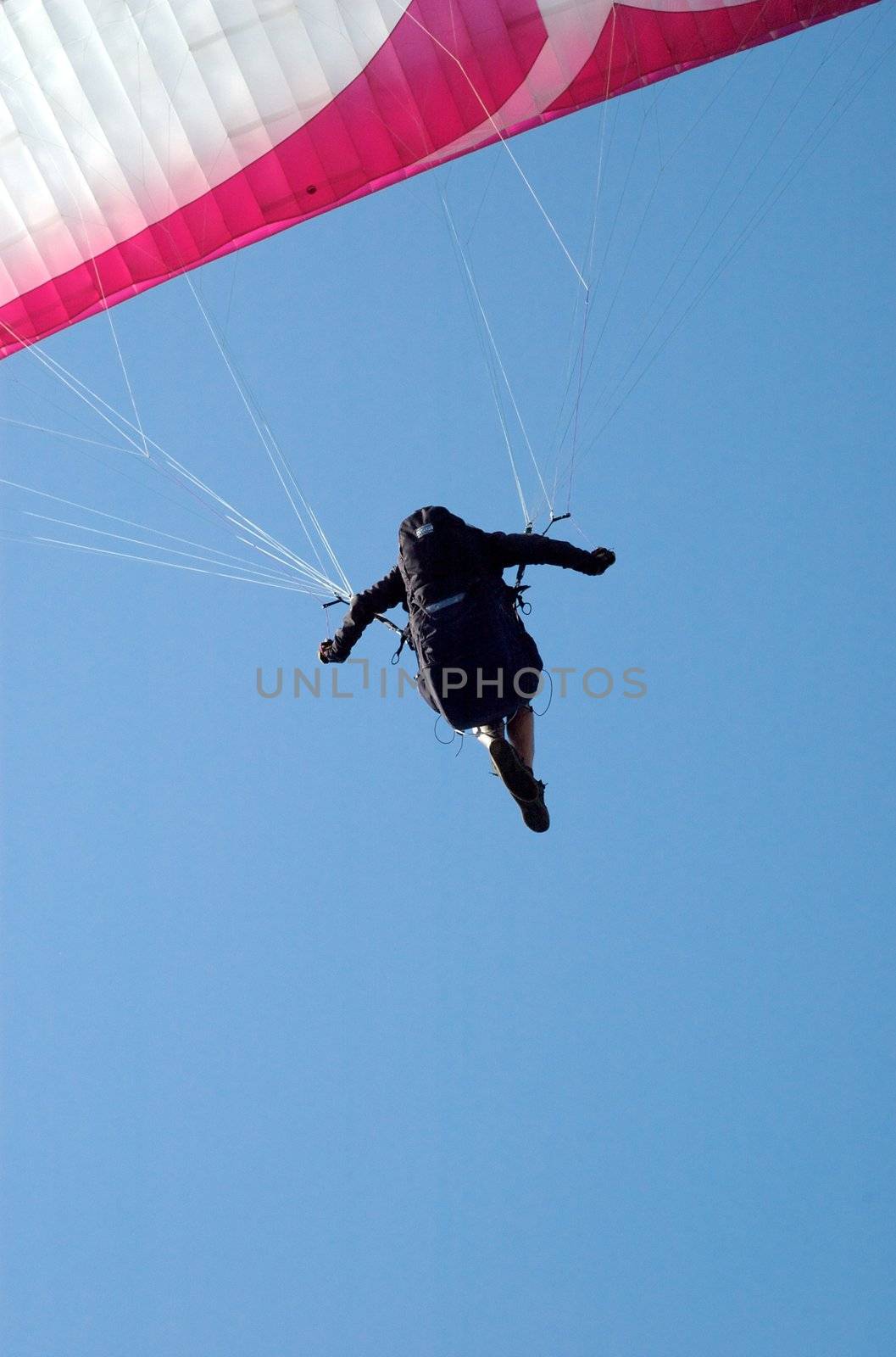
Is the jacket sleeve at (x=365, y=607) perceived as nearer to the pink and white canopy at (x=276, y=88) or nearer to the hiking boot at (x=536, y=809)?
the hiking boot at (x=536, y=809)

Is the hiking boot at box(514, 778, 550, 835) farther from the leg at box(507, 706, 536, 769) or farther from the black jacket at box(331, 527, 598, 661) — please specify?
the black jacket at box(331, 527, 598, 661)

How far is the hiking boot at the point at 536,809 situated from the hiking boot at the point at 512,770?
0.7 inches

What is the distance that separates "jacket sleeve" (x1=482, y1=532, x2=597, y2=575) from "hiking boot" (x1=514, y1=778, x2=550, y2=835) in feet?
3.87

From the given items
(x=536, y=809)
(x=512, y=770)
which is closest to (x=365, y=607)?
(x=512, y=770)

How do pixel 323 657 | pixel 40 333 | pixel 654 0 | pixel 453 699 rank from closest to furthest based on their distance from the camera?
pixel 453 699, pixel 323 657, pixel 654 0, pixel 40 333

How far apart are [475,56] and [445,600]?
4.23 m

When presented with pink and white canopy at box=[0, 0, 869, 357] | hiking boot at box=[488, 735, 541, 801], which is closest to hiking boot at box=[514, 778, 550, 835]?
hiking boot at box=[488, 735, 541, 801]

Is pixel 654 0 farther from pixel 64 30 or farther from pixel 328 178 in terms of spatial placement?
pixel 64 30

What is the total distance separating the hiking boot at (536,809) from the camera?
30.2ft

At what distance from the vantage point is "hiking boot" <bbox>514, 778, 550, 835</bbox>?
921cm

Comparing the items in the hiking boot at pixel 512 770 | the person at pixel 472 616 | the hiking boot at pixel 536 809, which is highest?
the person at pixel 472 616

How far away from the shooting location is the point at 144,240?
37.3 ft

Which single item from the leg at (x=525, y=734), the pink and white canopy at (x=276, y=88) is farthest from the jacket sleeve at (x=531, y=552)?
the pink and white canopy at (x=276, y=88)

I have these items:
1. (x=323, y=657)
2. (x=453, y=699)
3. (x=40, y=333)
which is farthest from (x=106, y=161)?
(x=453, y=699)
